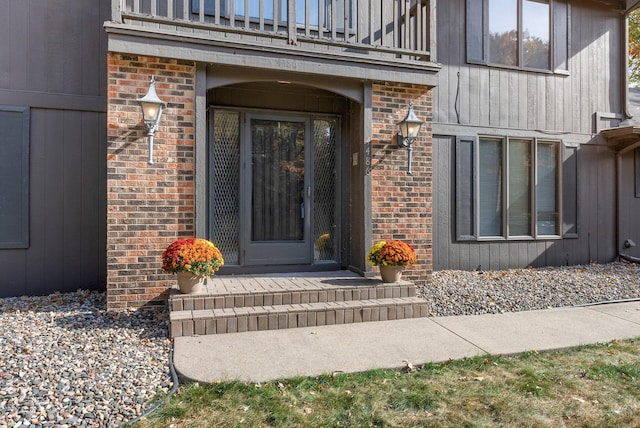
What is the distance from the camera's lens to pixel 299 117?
18.3ft

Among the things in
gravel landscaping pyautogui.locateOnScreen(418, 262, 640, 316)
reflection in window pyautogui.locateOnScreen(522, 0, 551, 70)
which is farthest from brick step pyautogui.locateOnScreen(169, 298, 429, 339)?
reflection in window pyautogui.locateOnScreen(522, 0, 551, 70)

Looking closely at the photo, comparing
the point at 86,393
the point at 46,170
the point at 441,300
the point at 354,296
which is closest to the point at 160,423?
the point at 86,393

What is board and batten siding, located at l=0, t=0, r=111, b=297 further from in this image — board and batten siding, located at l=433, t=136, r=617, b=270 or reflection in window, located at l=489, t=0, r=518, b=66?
reflection in window, located at l=489, t=0, r=518, b=66

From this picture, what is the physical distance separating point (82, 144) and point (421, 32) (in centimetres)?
449

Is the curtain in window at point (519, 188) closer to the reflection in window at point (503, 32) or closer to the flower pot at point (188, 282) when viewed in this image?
the reflection in window at point (503, 32)

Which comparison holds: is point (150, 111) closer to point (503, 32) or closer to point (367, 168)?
point (367, 168)

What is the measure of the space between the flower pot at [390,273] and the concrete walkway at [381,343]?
56 cm

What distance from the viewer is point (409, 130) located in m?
5.00

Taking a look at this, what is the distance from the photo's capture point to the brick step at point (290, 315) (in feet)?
12.2

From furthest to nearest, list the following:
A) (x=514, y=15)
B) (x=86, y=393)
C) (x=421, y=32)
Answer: (x=514, y=15)
(x=421, y=32)
(x=86, y=393)

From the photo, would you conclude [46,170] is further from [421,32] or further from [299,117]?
[421,32]

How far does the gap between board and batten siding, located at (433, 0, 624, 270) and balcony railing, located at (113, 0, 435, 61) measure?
4.17ft

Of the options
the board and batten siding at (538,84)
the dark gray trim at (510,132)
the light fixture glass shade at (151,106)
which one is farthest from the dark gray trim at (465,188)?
the light fixture glass shade at (151,106)

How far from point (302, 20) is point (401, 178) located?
258cm
